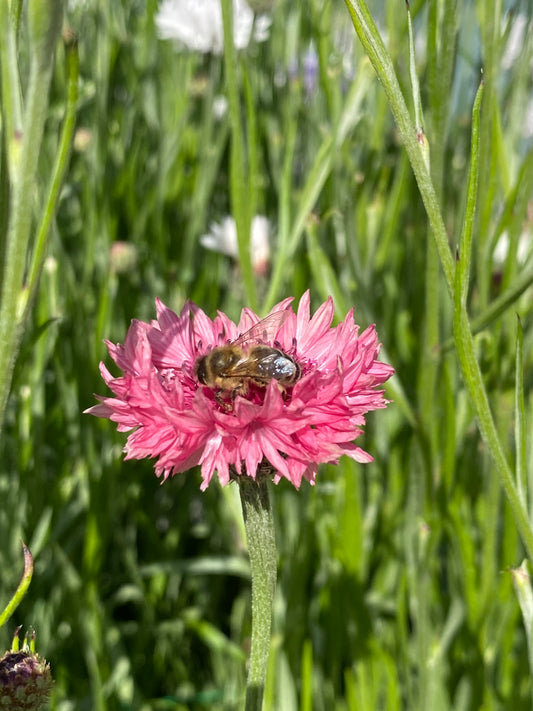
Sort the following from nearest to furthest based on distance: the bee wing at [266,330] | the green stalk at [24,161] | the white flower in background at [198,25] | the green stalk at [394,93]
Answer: the green stalk at [24,161], the green stalk at [394,93], the bee wing at [266,330], the white flower in background at [198,25]

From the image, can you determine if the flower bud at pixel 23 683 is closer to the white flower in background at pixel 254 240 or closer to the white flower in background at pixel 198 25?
the white flower in background at pixel 254 240

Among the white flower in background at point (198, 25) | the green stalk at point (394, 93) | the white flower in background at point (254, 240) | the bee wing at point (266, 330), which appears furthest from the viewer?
the white flower in background at point (198, 25)

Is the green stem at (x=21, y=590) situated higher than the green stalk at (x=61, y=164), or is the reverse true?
the green stalk at (x=61, y=164)

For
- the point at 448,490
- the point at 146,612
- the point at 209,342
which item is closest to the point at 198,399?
the point at 209,342

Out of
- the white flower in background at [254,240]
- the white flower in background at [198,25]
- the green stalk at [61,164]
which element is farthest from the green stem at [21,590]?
the white flower in background at [198,25]

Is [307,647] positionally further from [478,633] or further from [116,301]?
[116,301]

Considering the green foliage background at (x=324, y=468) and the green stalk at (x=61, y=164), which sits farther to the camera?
the green foliage background at (x=324, y=468)

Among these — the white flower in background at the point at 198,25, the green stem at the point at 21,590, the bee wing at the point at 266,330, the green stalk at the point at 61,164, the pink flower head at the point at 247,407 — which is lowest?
the green stem at the point at 21,590

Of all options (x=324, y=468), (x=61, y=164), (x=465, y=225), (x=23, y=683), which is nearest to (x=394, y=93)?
(x=465, y=225)
